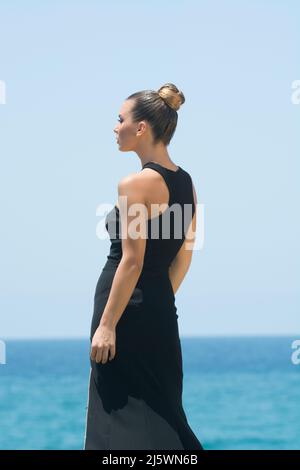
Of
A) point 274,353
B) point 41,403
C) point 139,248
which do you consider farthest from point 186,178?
point 274,353

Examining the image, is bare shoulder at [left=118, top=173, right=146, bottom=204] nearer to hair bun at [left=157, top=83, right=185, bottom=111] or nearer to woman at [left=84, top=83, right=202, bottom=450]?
woman at [left=84, top=83, right=202, bottom=450]

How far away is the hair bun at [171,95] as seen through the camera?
→ 562 centimetres

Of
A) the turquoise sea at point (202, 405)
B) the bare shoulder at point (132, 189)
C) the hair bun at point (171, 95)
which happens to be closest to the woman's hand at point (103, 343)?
the bare shoulder at point (132, 189)

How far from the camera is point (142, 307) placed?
553 centimetres

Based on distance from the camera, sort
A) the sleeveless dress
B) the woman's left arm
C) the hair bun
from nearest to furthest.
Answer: the woman's left arm < the sleeveless dress < the hair bun

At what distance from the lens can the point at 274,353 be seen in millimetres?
84688

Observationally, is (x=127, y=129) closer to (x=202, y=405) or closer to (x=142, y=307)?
(x=142, y=307)

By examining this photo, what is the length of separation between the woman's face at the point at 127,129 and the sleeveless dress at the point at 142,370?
0.50 feet

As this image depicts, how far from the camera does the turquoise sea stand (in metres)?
33.8

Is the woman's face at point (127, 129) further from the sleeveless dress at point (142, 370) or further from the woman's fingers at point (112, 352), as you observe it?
the woman's fingers at point (112, 352)

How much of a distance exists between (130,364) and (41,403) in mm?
37195

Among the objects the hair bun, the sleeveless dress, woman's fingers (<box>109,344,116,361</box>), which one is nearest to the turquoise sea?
the sleeveless dress

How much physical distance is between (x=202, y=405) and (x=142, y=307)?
37995mm

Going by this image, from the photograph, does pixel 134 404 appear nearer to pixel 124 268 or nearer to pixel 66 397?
pixel 124 268
